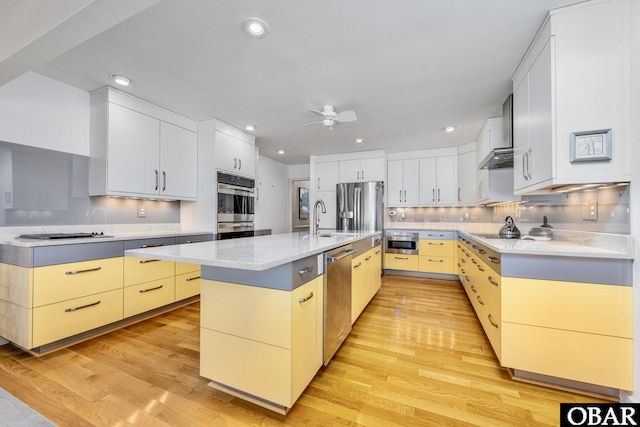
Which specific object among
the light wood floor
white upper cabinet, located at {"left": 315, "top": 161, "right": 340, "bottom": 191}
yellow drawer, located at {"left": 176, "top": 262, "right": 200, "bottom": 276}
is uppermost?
white upper cabinet, located at {"left": 315, "top": 161, "right": 340, "bottom": 191}

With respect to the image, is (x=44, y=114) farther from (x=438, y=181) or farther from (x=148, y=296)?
(x=438, y=181)

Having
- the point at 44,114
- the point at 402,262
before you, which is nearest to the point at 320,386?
the point at 44,114

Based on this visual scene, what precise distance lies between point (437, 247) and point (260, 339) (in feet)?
13.2

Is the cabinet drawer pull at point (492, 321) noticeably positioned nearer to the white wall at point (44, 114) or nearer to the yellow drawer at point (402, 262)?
the yellow drawer at point (402, 262)

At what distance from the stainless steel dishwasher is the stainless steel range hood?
5.69ft

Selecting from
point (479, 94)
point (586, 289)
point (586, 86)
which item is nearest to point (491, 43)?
point (586, 86)

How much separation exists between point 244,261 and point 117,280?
2.14 meters

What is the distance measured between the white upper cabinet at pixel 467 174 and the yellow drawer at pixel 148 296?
14.7 feet

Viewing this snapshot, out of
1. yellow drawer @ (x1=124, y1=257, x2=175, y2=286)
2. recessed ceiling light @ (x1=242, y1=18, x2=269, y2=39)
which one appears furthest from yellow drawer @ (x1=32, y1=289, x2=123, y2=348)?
recessed ceiling light @ (x1=242, y1=18, x2=269, y2=39)

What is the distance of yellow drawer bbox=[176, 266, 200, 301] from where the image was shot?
10.2 feet

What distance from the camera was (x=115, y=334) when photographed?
2.45 m

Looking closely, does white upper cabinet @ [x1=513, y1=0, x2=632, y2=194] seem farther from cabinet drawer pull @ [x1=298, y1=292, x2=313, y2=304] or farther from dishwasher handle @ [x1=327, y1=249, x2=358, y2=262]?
cabinet drawer pull @ [x1=298, y1=292, x2=313, y2=304]

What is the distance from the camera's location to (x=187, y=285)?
3229 mm

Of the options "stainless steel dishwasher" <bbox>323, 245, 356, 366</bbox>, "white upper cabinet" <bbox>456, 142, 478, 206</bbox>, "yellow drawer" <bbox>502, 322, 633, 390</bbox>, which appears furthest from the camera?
"white upper cabinet" <bbox>456, 142, 478, 206</bbox>
